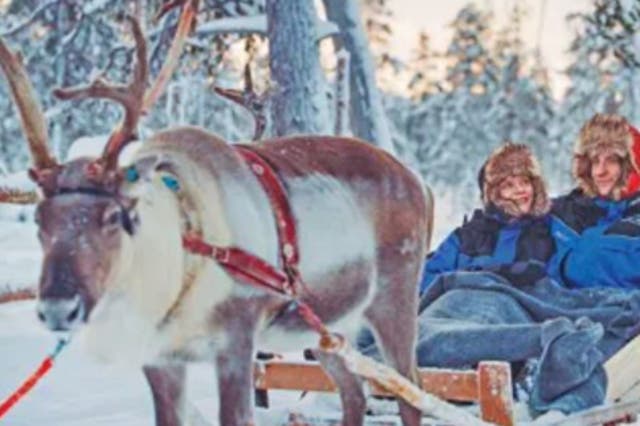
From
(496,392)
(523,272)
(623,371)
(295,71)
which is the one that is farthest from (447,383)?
(295,71)

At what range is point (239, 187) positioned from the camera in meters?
3.82

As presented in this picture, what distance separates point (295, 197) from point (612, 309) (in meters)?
2.01

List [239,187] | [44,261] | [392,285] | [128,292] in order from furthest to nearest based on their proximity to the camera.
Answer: [392,285]
[239,187]
[128,292]
[44,261]

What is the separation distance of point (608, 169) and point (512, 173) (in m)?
0.70

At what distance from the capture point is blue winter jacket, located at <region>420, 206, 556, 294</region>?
5.85 m

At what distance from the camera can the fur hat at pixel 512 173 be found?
584 centimetres

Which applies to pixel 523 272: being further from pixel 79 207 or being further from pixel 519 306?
pixel 79 207

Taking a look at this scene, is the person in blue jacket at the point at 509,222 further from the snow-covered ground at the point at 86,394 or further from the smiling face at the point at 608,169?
the snow-covered ground at the point at 86,394

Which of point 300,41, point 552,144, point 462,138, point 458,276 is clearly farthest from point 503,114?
point 458,276

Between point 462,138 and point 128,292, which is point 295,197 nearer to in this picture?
point 128,292

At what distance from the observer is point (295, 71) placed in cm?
952

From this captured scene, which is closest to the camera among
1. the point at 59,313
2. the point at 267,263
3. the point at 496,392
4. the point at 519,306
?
the point at 59,313

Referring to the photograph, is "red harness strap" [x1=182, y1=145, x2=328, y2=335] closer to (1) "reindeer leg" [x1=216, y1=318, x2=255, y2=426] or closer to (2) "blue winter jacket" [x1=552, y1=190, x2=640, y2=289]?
(1) "reindeer leg" [x1=216, y1=318, x2=255, y2=426]

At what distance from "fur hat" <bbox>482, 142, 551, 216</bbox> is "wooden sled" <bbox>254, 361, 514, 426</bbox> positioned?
4.22 feet
